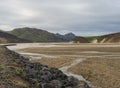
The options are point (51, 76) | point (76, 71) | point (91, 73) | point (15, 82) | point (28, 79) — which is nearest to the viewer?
point (15, 82)

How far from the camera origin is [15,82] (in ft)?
82.0

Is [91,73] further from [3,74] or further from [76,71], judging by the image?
[3,74]

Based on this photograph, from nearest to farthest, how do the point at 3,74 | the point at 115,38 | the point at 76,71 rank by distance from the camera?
the point at 3,74, the point at 76,71, the point at 115,38

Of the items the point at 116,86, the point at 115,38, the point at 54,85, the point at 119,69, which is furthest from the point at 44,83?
the point at 115,38

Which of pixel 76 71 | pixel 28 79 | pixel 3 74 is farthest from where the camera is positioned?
pixel 76 71

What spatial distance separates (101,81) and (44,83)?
24.6 feet

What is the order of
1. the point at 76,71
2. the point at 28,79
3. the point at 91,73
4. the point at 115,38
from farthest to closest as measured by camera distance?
the point at 115,38
the point at 76,71
the point at 91,73
the point at 28,79

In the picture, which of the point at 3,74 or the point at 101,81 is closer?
the point at 3,74

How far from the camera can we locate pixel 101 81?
3288cm

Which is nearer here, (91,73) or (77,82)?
(77,82)

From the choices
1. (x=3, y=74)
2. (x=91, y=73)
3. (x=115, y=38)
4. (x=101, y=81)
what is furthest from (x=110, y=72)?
(x=115, y=38)

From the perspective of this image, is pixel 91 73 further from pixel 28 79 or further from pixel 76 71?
pixel 28 79

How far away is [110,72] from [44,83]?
42.7 feet

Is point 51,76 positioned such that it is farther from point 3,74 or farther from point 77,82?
point 3,74
